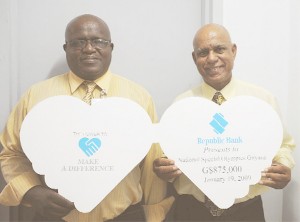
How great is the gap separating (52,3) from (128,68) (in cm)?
36

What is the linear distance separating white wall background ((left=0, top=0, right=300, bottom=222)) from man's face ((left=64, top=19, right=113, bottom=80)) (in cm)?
25

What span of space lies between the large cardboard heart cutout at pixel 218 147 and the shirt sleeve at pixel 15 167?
0.42 m

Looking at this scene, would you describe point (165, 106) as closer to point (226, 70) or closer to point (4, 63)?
point (226, 70)

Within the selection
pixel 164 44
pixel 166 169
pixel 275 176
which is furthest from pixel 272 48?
pixel 166 169

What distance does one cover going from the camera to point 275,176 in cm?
111

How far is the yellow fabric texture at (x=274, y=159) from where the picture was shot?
45.5 inches

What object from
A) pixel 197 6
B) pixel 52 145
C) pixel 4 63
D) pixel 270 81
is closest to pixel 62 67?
pixel 4 63

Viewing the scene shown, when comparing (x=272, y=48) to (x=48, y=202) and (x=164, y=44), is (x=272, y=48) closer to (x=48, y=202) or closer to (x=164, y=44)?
(x=164, y=44)

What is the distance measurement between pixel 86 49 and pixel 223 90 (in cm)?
45

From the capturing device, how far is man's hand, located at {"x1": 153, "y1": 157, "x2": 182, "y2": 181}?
1.09 metres

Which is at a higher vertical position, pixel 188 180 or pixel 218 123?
pixel 218 123

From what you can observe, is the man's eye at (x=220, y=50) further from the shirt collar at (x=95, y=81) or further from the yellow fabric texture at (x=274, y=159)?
the shirt collar at (x=95, y=81)

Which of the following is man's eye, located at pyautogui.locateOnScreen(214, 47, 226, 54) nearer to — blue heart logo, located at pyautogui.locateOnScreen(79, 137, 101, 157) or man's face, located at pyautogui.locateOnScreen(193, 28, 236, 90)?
man's face, located at pyautogui.locateOnScreen(193, 28, 236, 90)

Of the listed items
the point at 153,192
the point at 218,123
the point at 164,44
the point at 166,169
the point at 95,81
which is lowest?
Result: the point at 153,192
